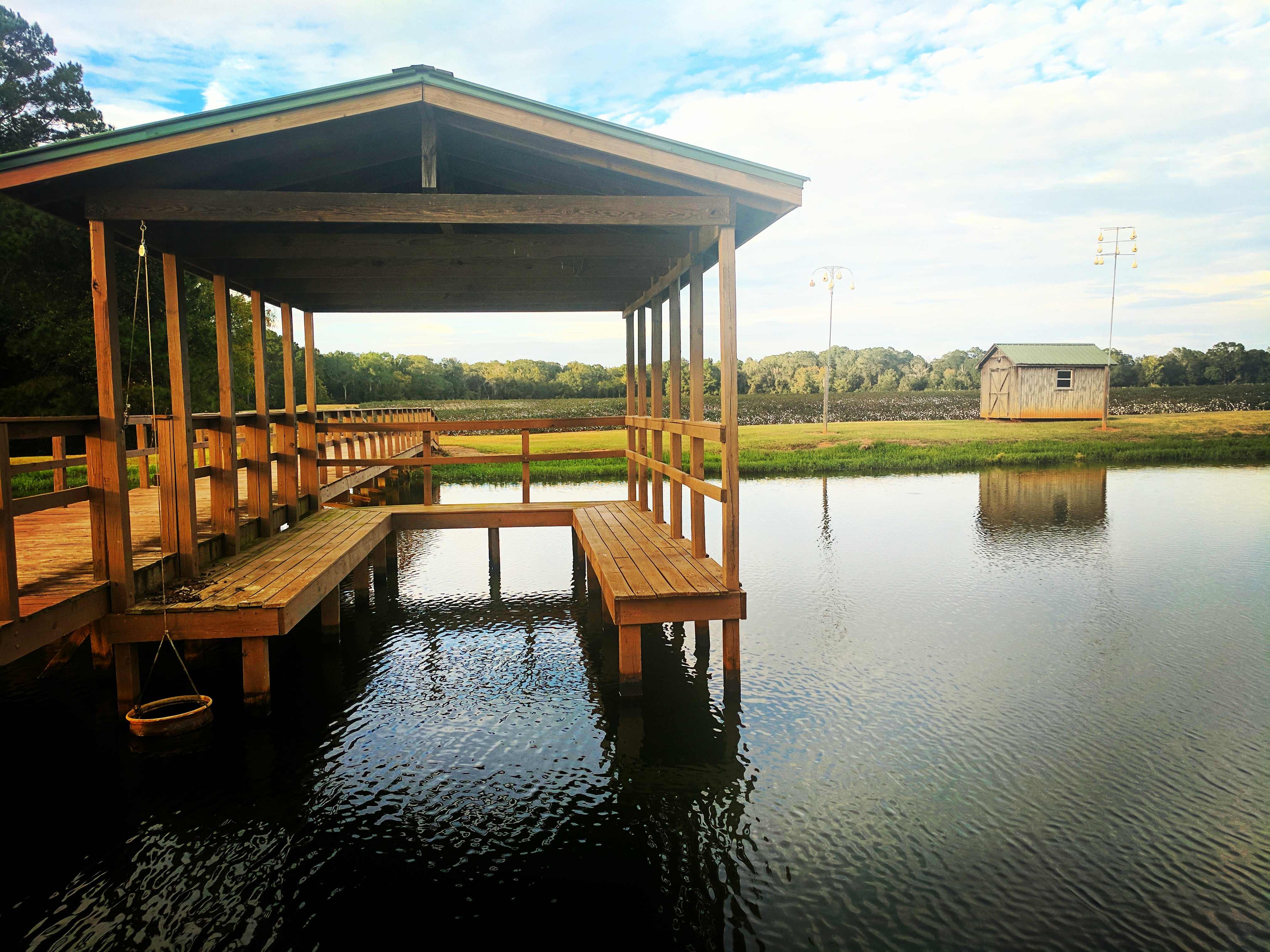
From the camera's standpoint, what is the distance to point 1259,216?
46562 mm

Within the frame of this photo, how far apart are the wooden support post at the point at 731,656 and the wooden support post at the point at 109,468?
14.2 ft

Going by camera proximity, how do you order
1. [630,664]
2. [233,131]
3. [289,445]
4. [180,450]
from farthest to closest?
[289,445]
[180,450]
[630,664]
[233,131]

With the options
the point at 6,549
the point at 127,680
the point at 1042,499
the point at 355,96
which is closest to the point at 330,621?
the point at 127,680

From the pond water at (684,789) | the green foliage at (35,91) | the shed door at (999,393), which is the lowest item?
the pond water at (684,789)

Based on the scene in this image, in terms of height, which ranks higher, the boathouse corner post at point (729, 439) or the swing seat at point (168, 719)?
the boathouse corner post at point (729, 439)

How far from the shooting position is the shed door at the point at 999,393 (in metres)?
39.1

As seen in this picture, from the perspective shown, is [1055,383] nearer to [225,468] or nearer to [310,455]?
[310,455]

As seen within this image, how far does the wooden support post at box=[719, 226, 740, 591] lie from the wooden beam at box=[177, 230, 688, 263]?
1.63m

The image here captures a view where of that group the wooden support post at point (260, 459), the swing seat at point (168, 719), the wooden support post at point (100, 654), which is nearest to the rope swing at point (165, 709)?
the swing seat at point (168, 719)

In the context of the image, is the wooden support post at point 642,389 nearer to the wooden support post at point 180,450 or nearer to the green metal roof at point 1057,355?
the wooden support post at point 180,450

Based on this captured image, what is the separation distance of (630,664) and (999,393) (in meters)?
39.9

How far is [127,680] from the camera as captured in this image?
215 inches

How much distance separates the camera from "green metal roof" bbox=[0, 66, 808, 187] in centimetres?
511

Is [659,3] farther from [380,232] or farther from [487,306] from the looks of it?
[380,232]
